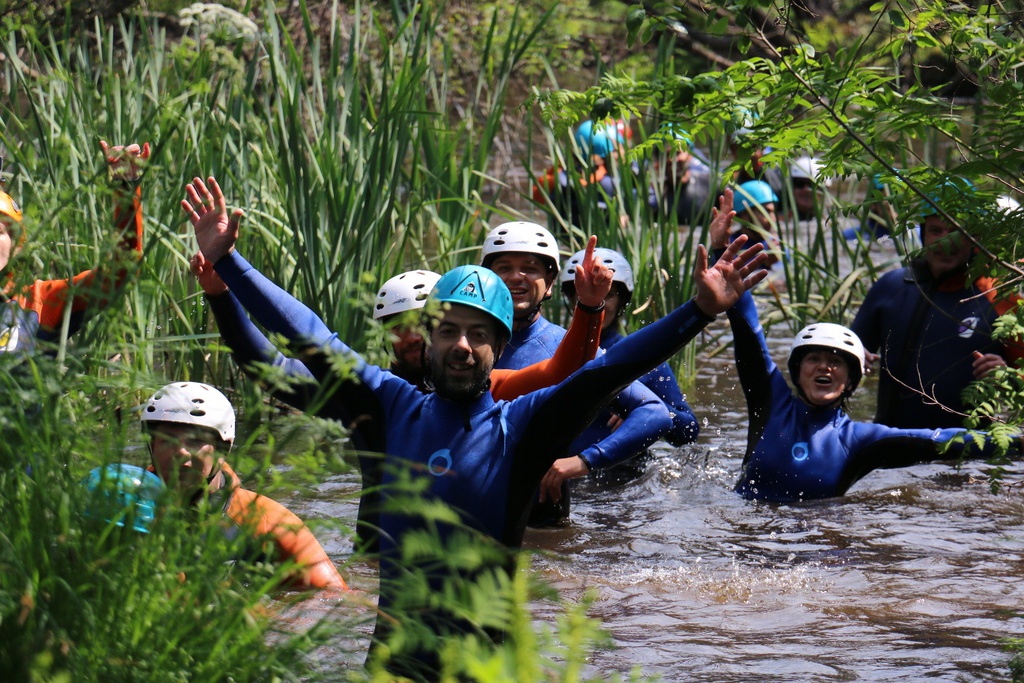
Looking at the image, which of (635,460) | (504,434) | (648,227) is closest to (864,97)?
(504,434)

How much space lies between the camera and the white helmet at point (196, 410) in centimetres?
438

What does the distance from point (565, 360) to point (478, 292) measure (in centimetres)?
78

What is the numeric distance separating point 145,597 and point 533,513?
394cm

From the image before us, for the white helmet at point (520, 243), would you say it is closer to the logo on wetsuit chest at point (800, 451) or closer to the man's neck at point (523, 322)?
the man's neck at point (523, 322)

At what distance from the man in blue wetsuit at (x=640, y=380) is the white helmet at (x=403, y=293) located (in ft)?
4.04

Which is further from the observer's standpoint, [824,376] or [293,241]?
[293,241]

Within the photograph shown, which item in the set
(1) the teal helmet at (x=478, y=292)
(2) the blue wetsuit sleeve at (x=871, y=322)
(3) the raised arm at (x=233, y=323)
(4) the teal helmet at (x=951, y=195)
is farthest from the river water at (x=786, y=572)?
(4) the teal helmet at (x=951, y=195)

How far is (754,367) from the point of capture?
650 centimetres

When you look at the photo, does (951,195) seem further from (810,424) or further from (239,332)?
(810,424)

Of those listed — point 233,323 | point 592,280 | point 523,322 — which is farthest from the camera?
point 523,322

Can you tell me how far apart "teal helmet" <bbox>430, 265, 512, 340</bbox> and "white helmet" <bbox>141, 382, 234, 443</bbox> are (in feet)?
3.49

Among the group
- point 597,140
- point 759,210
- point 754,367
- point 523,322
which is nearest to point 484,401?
point 523,322

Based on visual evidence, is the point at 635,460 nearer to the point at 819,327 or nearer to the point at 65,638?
the point at 819,327

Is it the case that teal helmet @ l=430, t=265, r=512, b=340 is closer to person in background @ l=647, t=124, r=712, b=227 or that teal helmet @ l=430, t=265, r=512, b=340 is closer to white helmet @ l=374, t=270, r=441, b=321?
person in background @ l=647, t=124, r=712, b=227
